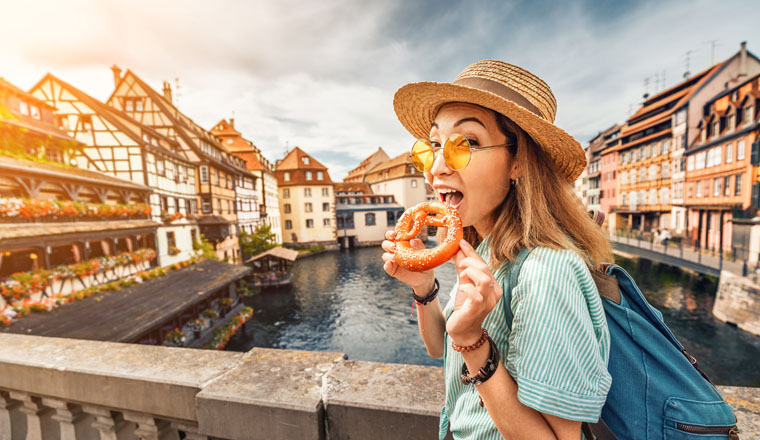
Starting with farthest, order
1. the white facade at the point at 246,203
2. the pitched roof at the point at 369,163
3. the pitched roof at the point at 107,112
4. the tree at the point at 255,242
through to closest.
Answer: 1. the pitched roof at the point at 369,163
2. the white facade at the point at 246,203
3. the tree at the point at 255,242
4. the pitched roof at the point at 107,112

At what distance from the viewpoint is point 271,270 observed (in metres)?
29.7

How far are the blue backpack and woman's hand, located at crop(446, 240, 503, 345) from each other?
391 mm

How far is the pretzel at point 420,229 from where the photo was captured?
1.37m

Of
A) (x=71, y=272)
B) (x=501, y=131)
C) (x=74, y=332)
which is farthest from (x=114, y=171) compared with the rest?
(x=501, y=131)

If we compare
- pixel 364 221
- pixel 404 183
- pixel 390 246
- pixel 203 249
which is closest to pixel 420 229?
pixel 390 246

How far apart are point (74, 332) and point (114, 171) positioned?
1065 cm

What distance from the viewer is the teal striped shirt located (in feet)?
2.70

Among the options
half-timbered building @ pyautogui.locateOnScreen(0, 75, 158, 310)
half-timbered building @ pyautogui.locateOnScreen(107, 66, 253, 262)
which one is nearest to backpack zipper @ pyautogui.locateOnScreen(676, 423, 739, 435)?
half-timbered building @ pyautogui.locateOnScreen(0, 75, 158, 310)

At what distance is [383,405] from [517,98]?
5.15 feet

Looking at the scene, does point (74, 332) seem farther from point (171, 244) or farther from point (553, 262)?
point (553, 262)

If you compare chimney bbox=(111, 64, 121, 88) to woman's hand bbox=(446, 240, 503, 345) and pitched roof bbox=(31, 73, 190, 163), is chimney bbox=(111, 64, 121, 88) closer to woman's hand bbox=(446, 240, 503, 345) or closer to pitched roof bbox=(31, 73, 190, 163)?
pitched roof bbox=(31, 73, 190, 163)

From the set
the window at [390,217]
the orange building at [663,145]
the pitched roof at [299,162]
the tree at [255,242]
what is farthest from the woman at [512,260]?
the window at [390,217]

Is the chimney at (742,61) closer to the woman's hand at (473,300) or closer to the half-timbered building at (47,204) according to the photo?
the woman's hand at (473,300)

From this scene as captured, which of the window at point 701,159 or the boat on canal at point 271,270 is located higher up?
the window at point 701,159
